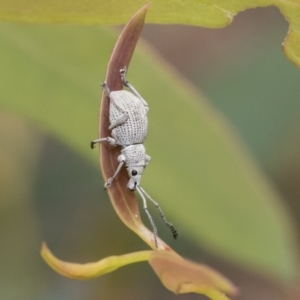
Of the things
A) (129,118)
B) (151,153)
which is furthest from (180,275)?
(151,153)

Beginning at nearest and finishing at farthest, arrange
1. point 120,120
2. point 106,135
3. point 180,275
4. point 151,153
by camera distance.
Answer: point 180,275
point 106,135
point 120,120
point 151,153

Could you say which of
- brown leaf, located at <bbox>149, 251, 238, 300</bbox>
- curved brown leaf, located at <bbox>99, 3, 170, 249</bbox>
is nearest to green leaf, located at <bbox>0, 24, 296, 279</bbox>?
curved brown leaf, located at <bbox>99, 3, 170, 249</bbox>

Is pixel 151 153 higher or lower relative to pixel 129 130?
lower

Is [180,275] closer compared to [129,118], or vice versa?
[180,275]

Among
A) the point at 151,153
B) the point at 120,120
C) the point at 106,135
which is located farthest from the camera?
the point at 151,153

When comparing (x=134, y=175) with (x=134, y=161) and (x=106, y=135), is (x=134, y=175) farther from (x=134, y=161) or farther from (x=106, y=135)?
(x=106, y=135)

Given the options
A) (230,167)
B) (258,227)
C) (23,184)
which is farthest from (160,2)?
(23,184)
